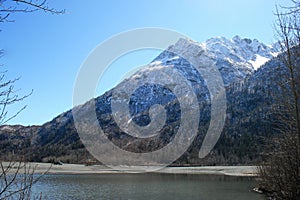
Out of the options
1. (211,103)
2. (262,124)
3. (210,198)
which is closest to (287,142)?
(210,198)

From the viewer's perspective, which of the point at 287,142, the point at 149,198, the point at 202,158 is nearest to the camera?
the point at 287,142

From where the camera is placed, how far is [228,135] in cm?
13462

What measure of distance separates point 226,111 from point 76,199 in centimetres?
13488

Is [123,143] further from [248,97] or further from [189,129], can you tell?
[248,97]

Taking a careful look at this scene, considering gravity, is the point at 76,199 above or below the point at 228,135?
below

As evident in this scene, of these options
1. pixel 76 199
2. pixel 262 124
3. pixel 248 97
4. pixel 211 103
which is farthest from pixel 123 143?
pixel 76 199

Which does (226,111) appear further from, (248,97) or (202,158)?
(202,158)

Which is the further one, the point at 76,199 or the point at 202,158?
the point at 202,158

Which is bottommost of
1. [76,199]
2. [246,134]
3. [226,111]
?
[76,199]

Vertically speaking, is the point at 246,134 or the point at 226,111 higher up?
→ the point at 226,111

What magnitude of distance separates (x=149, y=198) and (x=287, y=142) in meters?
22.5

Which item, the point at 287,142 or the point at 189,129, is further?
the point at 189,129

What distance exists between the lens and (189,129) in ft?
552

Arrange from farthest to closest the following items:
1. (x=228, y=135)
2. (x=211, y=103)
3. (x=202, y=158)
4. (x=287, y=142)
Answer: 1. (x=211, y=103)
2. (x=228, y=135)
3. (x=202, y=158)
4. (x=287, y=142)
